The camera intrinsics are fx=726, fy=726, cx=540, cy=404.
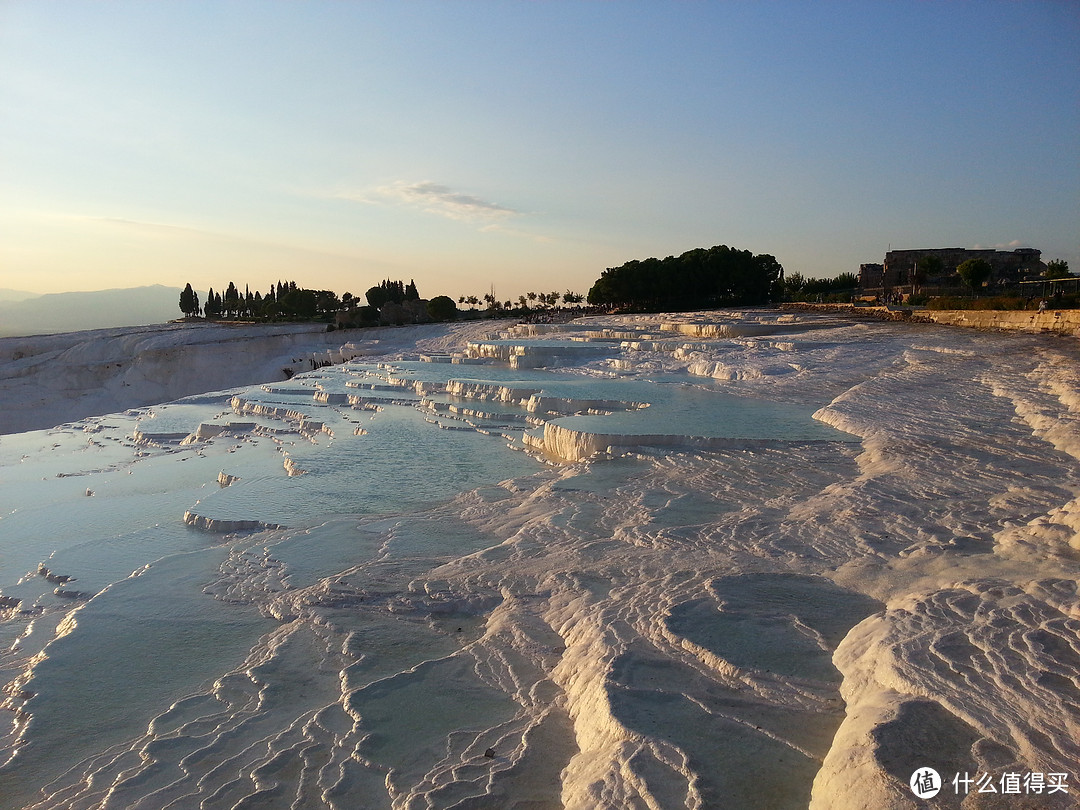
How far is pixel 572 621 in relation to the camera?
4.87 m

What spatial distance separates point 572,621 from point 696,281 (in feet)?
136

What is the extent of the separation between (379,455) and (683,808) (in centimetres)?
829

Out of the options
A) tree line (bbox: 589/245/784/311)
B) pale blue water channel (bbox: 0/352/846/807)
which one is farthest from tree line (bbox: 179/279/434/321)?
pale blue water channel (bbox: 0/352/846/807)

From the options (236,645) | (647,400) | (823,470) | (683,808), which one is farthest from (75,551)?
(647,400)

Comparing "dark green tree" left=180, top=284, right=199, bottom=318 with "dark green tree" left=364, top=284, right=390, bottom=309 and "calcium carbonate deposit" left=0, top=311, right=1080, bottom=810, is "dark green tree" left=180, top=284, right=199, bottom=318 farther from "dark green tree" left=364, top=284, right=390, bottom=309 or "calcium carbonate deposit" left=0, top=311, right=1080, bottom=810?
"calcium carbonate deposit" left=0, top=311, right=1080, bottom=810

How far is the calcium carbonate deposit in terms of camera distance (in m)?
A: 3.29

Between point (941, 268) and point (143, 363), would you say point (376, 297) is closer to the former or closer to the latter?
point (143, 363)

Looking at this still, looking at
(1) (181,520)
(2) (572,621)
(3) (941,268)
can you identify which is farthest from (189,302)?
(2) (572,621)

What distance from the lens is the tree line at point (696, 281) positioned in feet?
145

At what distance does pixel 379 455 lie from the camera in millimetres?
10672

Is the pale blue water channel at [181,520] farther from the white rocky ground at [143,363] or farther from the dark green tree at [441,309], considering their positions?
the dark green tree at [441,309]

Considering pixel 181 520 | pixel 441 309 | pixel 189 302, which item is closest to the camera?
pixel 181 520

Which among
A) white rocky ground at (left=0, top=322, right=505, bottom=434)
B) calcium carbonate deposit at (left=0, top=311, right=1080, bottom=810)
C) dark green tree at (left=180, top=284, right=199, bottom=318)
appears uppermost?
dark green tree at (left=180, top=284, right=199, bottom=318)

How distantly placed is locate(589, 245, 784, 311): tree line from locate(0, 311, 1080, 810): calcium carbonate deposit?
34.1 m
